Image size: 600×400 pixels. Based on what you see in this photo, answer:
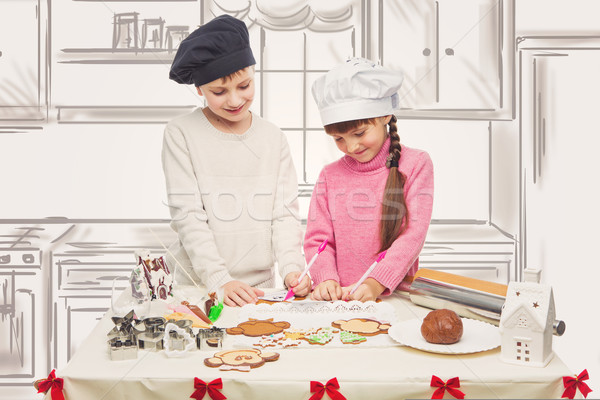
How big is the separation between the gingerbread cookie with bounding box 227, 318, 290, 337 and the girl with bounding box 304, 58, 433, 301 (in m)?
0.25

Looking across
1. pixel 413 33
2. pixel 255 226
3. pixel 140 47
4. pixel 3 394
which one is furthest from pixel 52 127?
pixel 413 33

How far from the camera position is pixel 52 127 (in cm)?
284

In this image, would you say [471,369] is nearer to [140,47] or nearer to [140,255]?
[140,255]

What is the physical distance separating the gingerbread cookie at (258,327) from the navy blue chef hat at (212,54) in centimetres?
70

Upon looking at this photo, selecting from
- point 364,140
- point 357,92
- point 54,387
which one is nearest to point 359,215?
point 364,140

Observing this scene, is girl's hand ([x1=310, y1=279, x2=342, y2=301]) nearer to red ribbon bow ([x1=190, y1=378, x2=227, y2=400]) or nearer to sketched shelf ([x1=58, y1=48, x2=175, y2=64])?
red ribbon bow ([x1=190, y1=378, x2=227, y2=400])

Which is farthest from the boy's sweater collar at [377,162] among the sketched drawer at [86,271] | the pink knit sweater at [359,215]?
the sketched drawer at [86,271]

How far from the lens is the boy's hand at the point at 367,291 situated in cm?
153

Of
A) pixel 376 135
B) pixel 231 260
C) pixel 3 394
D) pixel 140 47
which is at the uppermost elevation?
pixel 140 47

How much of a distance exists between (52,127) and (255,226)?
1.42 meters

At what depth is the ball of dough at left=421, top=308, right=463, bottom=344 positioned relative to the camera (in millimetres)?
1215

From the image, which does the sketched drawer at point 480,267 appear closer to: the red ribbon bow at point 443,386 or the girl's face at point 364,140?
the girl's face at point 364,140

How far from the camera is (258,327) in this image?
1.35m

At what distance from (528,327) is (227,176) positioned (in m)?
0.97
